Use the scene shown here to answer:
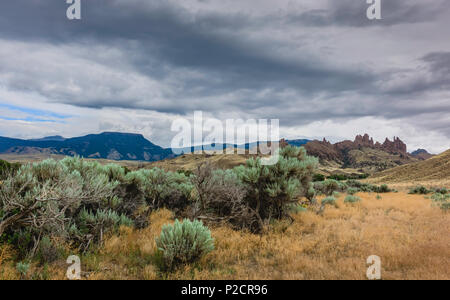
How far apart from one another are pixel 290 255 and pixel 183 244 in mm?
2733

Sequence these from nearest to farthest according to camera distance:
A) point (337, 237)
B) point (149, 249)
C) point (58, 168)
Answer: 1. point (149, 249)
2. point (58, 168)
3. point (337, 237)

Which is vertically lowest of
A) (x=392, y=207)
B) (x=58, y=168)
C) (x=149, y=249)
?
(x=392, y=207)

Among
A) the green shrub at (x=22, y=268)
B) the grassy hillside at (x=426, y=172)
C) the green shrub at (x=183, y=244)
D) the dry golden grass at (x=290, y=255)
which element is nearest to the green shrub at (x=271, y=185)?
the dry golden grass at (x=290, y=255)

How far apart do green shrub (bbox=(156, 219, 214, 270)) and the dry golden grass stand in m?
0.26

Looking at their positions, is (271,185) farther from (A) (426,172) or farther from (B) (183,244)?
(A) (426,172)

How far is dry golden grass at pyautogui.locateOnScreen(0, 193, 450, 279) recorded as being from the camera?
4.81m

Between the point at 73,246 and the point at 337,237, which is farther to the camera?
the point at 337,237

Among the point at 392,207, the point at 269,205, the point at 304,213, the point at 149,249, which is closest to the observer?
the point at 149,249

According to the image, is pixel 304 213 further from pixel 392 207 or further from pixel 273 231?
pixel 392 207

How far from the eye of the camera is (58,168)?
6.75m

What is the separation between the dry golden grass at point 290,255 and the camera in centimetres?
481

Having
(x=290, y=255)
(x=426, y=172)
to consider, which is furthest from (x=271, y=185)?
(x=426, y=172)
